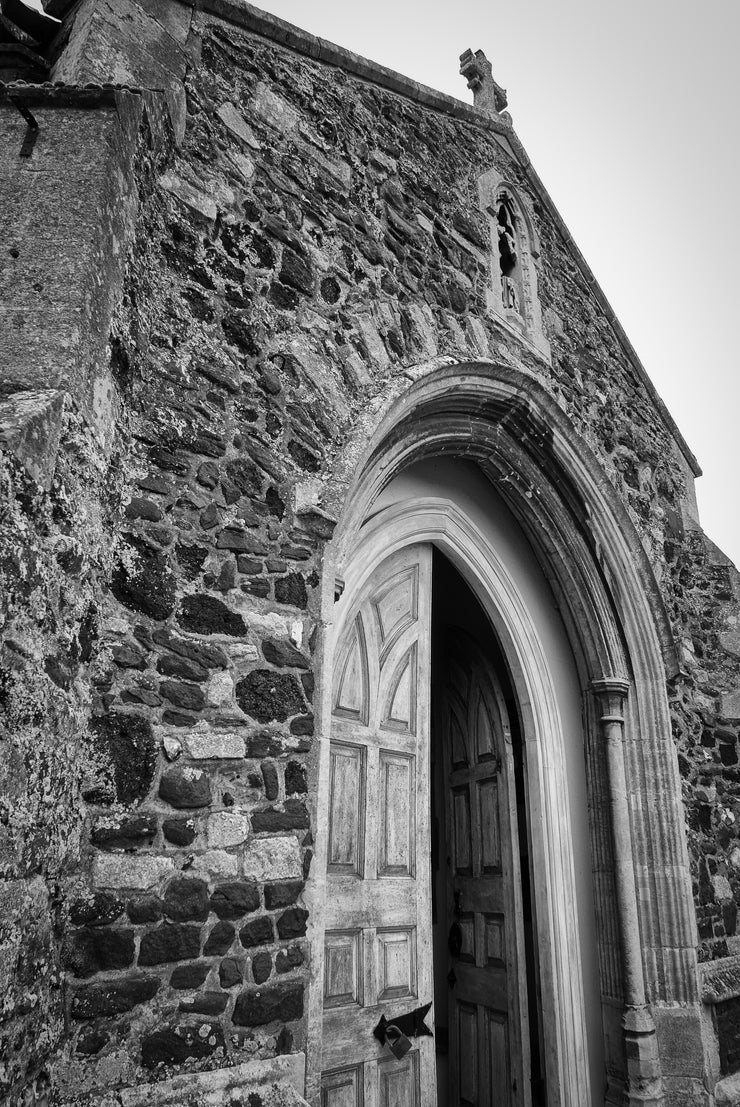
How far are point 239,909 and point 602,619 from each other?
10.4ft

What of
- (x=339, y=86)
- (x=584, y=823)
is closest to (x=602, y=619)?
(x=584, y=823)

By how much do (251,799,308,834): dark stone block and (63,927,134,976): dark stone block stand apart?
530mm

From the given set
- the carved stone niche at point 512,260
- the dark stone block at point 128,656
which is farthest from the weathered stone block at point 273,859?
the carved stone niche at point 512,260

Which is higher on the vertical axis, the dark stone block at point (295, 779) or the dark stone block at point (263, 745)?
→ the dark stone block at point (263, 745)

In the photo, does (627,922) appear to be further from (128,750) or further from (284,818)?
(128,750)

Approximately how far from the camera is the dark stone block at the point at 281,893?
250cm

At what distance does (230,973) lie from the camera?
2.36m

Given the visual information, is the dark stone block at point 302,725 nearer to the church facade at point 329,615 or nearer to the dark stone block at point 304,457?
the church facade at point 329,615

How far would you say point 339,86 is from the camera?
160 inches

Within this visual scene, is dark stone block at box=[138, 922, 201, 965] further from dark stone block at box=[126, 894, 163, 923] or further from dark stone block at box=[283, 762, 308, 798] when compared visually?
dark stone block at box=[283, 762, 308, 798]

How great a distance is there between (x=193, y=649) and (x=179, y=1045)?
1.21m

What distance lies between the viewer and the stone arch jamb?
3895 mm

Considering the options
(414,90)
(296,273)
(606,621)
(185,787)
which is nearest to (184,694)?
(185,787)

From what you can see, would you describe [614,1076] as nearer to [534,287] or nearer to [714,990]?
[714,990]
